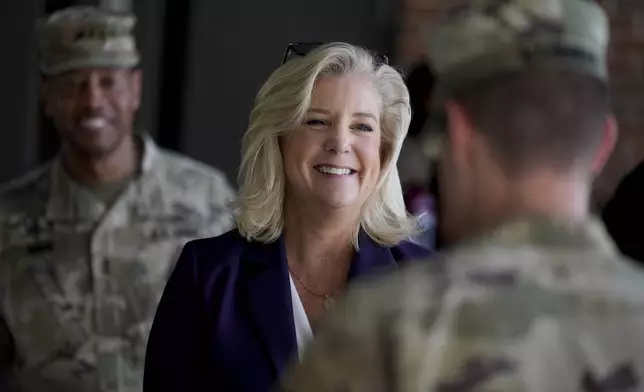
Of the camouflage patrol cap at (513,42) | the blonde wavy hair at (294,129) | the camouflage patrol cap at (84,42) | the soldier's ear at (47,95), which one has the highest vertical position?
the camouflage patrol cap at (513,42)

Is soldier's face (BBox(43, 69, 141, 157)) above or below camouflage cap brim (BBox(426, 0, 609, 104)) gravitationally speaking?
below

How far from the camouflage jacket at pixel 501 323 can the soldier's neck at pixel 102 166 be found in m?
1.49

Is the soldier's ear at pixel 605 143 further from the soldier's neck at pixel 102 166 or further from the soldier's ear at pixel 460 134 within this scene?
the soldier's neck at pixel 102 166

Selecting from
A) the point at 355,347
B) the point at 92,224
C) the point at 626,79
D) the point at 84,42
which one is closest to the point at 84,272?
the point at 92,224

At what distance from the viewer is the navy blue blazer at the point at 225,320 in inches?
56.9

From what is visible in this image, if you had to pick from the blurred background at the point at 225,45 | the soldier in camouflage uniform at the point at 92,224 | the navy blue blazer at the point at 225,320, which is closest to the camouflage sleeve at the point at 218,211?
the soldier in camouflage uniform at the point at 92,224

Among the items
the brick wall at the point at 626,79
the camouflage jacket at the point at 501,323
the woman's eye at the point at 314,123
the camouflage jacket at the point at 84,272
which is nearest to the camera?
the camouflage jacket at the point at 501,323

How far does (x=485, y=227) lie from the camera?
0.90m

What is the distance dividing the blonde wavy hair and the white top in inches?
4.4

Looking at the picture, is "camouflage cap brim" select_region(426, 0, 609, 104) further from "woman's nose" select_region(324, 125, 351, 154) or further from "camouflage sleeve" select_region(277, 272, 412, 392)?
"woman's nose" select_region(324, 125, 351, 154)

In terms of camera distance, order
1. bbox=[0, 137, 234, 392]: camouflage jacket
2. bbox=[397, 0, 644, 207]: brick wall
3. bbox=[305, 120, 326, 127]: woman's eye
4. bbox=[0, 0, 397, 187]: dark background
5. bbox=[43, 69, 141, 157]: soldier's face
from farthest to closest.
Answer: bbox=[0, 0, 397, 187]: dark background, bbox=[397, 0, 644, 207]: brick wall, bbox=[43, 69, 141, 157]: soldier's face, bbox=[0, 137, 234, 392]: camouflage jacket, bbox=[305, 120, 326, 127]: woman's eye

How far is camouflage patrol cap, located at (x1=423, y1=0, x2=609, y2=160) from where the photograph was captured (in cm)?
91

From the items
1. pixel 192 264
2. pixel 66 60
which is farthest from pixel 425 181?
pixel 192 264

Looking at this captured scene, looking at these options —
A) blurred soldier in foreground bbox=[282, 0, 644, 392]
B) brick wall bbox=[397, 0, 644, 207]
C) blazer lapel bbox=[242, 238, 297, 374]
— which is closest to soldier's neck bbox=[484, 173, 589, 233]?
blurred soldier in foreground bbox=[282, 0, 644, 392]
